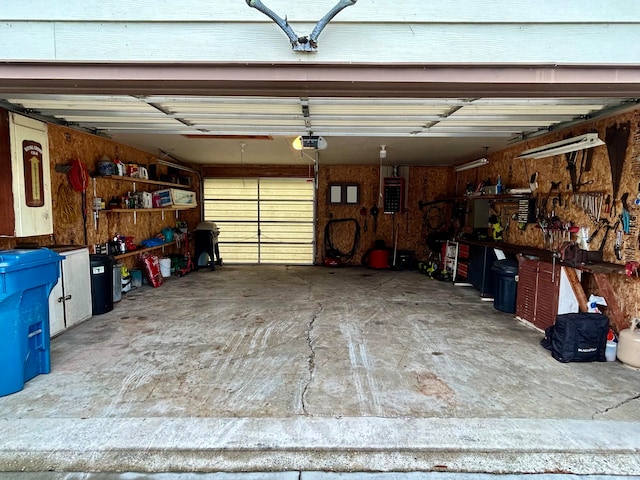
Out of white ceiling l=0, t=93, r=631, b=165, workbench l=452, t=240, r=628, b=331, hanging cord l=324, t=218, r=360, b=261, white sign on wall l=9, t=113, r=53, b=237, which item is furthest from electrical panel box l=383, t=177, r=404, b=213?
white sign on wall l=9, t=113, r=53, b=237

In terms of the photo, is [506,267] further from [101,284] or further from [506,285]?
[101,284]

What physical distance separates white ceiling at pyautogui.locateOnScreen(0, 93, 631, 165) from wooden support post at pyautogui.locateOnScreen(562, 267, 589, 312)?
5.47 ft

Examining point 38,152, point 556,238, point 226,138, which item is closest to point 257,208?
point 226,138

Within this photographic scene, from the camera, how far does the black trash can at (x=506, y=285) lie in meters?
4.72

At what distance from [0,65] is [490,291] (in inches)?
243

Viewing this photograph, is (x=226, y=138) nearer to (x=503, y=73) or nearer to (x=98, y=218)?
(x=98, y=218)

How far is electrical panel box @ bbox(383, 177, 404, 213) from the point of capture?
27.3ft

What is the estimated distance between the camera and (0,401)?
98.7 inches

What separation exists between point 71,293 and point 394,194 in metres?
6.69

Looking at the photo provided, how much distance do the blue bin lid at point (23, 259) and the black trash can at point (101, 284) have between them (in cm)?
176

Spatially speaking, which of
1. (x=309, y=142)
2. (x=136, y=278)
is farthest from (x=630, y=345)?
(x=136, y=278)

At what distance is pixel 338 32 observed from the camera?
207cm

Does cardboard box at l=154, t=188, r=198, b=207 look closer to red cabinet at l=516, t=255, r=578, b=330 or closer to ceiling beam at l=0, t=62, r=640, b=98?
ceiling beam at l=0, t=62, r=640, b=98

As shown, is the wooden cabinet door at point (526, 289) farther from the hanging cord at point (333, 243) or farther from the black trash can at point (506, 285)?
the hanging cord at point (333, 243)
